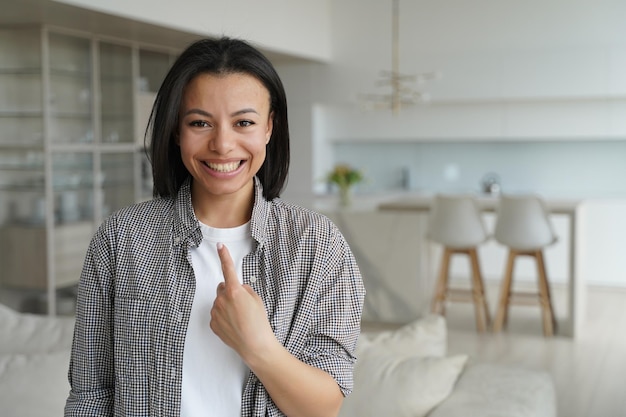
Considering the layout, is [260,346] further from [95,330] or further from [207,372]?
[95,330]

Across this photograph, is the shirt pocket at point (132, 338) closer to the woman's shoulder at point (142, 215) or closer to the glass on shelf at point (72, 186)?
the woman's shoulder at point (142, 215)

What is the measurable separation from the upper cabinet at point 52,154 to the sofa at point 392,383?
362 cm

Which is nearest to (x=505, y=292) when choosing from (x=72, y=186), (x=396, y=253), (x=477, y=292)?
(x=477, y=292)

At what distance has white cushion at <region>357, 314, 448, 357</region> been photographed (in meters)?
2.76

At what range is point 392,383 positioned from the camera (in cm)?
239

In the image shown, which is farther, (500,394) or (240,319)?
(500,394)

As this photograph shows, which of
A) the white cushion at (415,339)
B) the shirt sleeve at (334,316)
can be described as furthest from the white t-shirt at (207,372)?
the white cushion at (415,339)

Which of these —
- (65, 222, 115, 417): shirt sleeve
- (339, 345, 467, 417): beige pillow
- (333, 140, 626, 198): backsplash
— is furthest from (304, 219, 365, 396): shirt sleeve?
(333, 140, 626, 198): backsplash

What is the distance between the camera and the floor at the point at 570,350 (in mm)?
4770

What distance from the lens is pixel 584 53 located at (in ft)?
25.1

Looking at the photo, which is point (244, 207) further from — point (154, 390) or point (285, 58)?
point (285, 58)

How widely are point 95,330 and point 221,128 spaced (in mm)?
396

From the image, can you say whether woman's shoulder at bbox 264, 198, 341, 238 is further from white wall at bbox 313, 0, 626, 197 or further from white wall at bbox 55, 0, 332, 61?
white wall at bbox 313, 0, 626, 197

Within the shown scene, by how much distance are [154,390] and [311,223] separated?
14.4 inches
